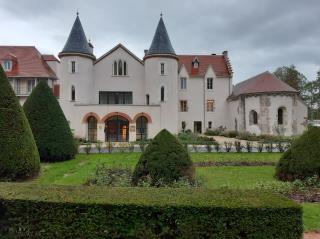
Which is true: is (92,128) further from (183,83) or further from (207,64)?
(207,64)

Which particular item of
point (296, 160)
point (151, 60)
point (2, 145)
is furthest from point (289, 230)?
point (151, 60)

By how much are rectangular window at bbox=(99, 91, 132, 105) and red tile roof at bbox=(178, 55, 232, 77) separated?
29.2ft

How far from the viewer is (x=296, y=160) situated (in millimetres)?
10992

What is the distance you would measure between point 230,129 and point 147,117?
12.6 metres

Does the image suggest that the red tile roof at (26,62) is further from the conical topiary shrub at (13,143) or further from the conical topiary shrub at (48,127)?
the conical topiary shrub at (13,143)

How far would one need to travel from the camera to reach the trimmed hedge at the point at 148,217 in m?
5.03

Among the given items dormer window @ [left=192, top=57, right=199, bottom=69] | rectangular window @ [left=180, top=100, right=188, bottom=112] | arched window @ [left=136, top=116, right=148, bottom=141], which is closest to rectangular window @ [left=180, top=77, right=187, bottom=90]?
rectangular window @ [left=180, top=100, right=188, bottom=112]

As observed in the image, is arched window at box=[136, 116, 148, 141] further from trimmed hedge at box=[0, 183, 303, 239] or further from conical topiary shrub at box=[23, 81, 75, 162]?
trimmed hedge at box=[0, 183, 303, 239]

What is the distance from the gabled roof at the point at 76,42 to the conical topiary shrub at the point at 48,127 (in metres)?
16.1

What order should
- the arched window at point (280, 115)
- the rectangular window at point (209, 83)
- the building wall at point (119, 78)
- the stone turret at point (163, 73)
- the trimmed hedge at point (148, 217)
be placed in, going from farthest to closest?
the rectangular window at point (209, 83)
the building wall at point (119, 78)
the arched window at point (280, 115)
the stone turret at point (163, 73)
the trimmed hedge at point (148, 217)

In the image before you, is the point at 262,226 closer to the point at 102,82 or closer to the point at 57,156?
the point at 57,156

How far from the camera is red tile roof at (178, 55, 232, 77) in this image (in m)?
41.7

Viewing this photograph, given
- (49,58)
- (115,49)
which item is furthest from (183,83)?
(49,58)

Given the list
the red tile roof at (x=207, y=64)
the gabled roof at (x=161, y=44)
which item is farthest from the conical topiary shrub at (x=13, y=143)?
the red tile roof at (x=207, y=64)
